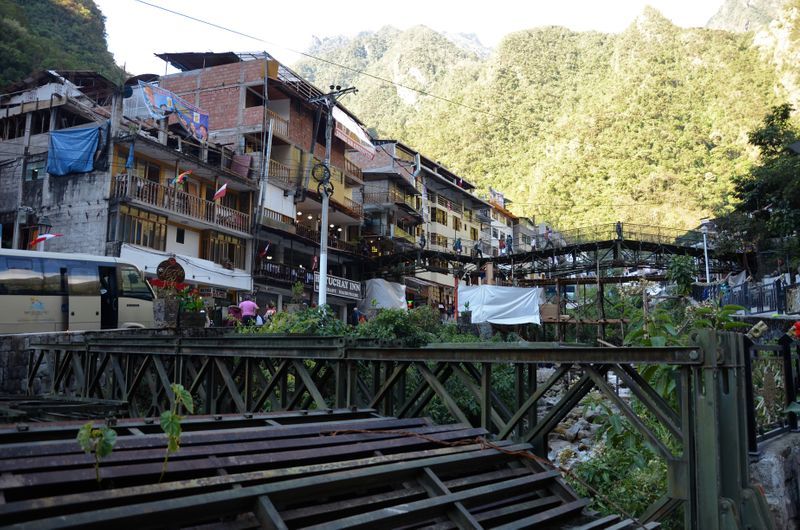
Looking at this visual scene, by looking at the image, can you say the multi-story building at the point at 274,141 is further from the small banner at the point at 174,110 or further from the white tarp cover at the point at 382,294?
the small banner at the point at 174,110

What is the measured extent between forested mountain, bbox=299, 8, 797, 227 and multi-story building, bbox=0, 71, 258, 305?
41.0 m

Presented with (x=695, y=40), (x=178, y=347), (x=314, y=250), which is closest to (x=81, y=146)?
(x=314, y=250)

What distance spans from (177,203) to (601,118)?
69.0m

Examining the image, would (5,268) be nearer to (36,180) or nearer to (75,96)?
(36,180)

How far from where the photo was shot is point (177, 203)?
2953 cm

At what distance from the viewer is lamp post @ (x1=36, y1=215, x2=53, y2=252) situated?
27094 mm

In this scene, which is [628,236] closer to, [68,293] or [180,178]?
[180,178]

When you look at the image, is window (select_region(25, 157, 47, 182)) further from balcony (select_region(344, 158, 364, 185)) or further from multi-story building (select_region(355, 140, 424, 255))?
multi-story building (select_region(355, 140, 424, 255))

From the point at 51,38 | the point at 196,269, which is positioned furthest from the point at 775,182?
the point at 51,38

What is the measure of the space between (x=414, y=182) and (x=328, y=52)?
421ft

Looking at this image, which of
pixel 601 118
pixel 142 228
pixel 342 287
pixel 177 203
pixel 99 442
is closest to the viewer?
pixel 99 442

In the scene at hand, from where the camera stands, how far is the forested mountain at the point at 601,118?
232 ft

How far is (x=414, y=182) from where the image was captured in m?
54.0

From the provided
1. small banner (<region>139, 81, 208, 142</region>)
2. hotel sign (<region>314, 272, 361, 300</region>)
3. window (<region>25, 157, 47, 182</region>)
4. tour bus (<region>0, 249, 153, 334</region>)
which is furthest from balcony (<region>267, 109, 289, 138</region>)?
tour bus (<region>0, 249, 153, 334</region>)
